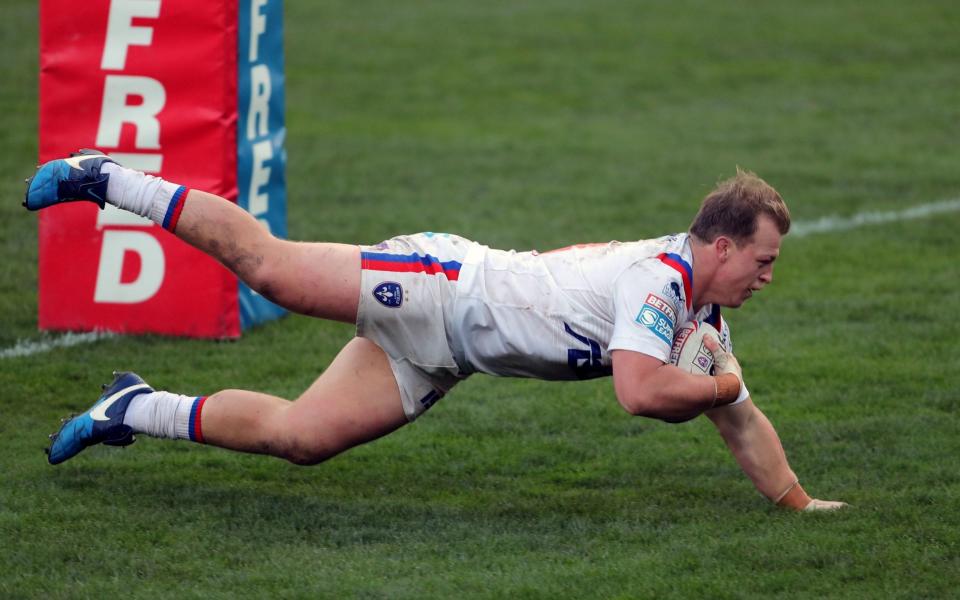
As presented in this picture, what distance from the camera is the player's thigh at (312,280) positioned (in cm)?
477

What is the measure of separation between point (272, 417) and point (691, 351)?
144 centimetres

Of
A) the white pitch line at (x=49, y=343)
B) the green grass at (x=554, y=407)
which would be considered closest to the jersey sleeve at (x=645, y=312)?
the green grass at (x=554, y=407)

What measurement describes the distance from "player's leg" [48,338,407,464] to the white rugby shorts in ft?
0.25

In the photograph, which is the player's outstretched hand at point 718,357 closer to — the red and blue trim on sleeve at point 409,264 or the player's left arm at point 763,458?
the player's left arm at point 763,458

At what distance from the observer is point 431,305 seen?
4805 millimetres

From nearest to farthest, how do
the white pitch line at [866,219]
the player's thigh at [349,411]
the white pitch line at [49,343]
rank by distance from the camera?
1. the player's thigh at [349,411]
2. the white pitch line at [49,343]
3. the white pitch line at [866,219]

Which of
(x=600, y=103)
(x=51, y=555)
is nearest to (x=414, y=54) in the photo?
(x=600, y=103)

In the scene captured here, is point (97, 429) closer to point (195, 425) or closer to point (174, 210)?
point (195, 425)

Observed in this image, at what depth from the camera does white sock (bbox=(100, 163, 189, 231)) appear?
4844mm

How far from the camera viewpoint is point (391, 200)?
10352 millimetres

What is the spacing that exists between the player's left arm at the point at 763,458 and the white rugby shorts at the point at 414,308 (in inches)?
39.4

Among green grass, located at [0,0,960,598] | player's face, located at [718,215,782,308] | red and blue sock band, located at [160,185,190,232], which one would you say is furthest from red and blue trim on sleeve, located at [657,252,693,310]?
red and blue sock band, located at [160,185,190,232]

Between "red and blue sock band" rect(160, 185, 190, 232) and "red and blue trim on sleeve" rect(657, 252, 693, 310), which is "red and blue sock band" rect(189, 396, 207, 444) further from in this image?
"red and blue trim on sleeve" rect(657, 252, 693, 310)

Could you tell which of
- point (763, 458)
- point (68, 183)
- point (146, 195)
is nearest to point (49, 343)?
point (68, 183)
